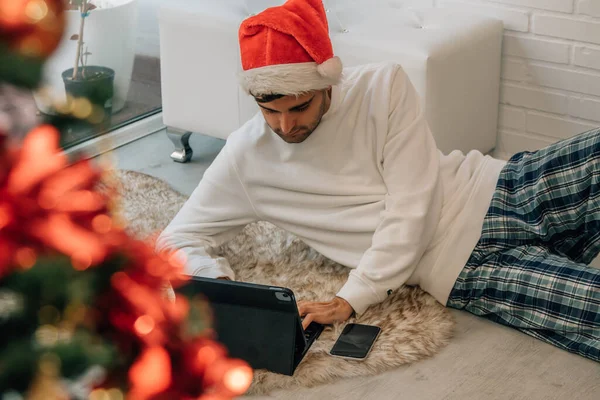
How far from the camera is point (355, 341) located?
5.20 feet

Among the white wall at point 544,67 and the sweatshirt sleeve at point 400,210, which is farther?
the white wall at point 544,67

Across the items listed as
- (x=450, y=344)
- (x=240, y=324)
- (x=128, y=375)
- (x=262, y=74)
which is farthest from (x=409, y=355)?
→ (x=128, y=375)

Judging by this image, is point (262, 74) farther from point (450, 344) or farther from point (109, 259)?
point (109, 259)

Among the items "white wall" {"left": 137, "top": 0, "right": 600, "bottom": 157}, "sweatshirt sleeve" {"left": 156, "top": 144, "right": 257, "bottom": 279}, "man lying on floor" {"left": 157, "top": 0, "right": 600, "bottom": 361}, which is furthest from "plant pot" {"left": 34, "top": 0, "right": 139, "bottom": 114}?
Result: "man lying on floor" {"left": 157, "top": 0, "right": 600, "bottom": 361}

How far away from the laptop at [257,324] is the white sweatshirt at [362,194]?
6.5 inches

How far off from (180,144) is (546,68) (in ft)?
3.86

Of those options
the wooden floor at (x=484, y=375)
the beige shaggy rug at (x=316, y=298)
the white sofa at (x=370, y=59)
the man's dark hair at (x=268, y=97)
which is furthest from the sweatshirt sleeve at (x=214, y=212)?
the white sofa at (x=370, y=59)

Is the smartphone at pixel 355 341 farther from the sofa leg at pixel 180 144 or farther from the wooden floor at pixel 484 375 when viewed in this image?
the sofa leg at pixel 180 144

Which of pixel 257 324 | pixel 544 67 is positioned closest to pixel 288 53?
pixel 257 324

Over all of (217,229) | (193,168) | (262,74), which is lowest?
(193,168)

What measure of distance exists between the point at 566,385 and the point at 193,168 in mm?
1470

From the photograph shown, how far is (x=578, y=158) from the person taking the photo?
1.58m

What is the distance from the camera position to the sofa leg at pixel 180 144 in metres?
2.65

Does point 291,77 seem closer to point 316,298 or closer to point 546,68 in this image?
point 316,298
